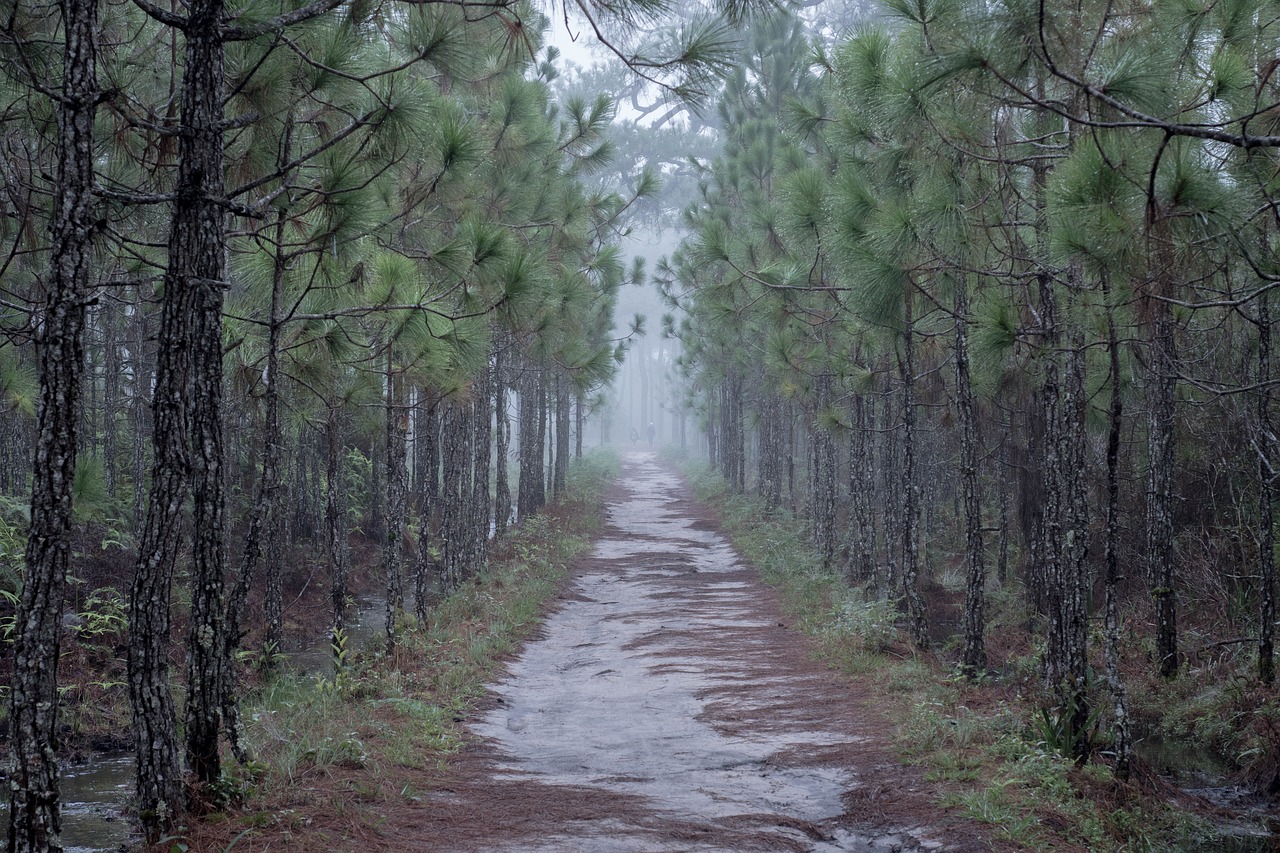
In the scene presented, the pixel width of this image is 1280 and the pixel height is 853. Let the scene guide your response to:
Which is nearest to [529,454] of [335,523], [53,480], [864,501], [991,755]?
[864,501]

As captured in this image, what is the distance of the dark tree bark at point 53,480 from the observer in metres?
3.74

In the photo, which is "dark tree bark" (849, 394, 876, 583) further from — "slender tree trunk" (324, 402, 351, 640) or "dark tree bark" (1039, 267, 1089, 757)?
"slender tree trunk" (324, 402, 351, 640)

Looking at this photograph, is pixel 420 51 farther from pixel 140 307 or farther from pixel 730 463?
pixel 730 463

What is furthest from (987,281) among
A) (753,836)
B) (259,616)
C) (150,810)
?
(259,616)

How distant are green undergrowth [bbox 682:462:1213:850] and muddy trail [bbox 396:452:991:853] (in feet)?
0.80

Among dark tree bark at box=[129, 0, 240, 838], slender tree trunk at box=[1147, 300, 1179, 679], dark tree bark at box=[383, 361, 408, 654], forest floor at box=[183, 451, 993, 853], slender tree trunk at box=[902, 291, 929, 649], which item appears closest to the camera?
dark tree bark at box=[129, 0, 240, 838]

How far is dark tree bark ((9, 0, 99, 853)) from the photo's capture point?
3742mm

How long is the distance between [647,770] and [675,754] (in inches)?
17.2

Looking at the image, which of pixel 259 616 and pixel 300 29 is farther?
pixel 259 616

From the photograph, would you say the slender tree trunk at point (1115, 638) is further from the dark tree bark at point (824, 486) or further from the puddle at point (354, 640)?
the dark tree bark at point (824, 486)

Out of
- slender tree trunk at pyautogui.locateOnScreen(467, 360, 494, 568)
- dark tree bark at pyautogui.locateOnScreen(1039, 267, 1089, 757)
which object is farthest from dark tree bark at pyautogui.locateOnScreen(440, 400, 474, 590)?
dark tree bark at pyautogui.locateOnScreen(1039, 267, 1089, 757)

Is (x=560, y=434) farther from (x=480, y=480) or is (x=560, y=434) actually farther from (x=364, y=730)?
(x=364, y=730)

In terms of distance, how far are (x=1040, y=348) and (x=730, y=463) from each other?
24.9 metres

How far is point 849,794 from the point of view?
6035 mm
